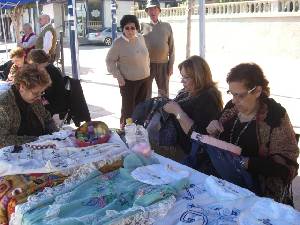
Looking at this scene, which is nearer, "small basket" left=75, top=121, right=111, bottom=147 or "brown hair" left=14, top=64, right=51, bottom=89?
"small basket" left=75, top=121, right=111, bottom=147

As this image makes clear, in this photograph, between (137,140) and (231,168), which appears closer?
(231,168)

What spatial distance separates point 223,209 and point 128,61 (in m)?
3.72

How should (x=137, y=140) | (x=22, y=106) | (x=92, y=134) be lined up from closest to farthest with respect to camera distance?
1. (x=137, y=140)
2. (x=92, y=134)
3. (x=22, y=106)

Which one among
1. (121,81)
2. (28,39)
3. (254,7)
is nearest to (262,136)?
(121,81)

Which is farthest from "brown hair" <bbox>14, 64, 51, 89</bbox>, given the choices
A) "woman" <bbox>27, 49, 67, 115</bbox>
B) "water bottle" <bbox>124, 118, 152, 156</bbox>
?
"woman" <bbox>27, 49, 67, 115</bbox>

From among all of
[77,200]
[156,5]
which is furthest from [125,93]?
[77,200]

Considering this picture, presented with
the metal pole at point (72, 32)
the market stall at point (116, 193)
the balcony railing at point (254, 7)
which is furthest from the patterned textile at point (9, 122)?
the balcony railing at point (254, 7)

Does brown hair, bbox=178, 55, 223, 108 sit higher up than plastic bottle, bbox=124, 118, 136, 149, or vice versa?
brown hair, bbox=178, 55, 223, 108

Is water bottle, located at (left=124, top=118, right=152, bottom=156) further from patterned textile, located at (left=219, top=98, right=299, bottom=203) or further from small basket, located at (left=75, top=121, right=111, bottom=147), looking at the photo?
patterned textile, located at (left=219, top=98, right=299, bottom=203)

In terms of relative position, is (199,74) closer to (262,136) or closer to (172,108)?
(172,108)

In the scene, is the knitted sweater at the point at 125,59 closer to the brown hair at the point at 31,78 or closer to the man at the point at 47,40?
the brown hair at the point at 31,78

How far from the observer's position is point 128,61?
17.9 feet

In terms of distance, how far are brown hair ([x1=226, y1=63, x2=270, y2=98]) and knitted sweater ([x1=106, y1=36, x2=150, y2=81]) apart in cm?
287

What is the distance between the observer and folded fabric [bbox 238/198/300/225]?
179 cm
